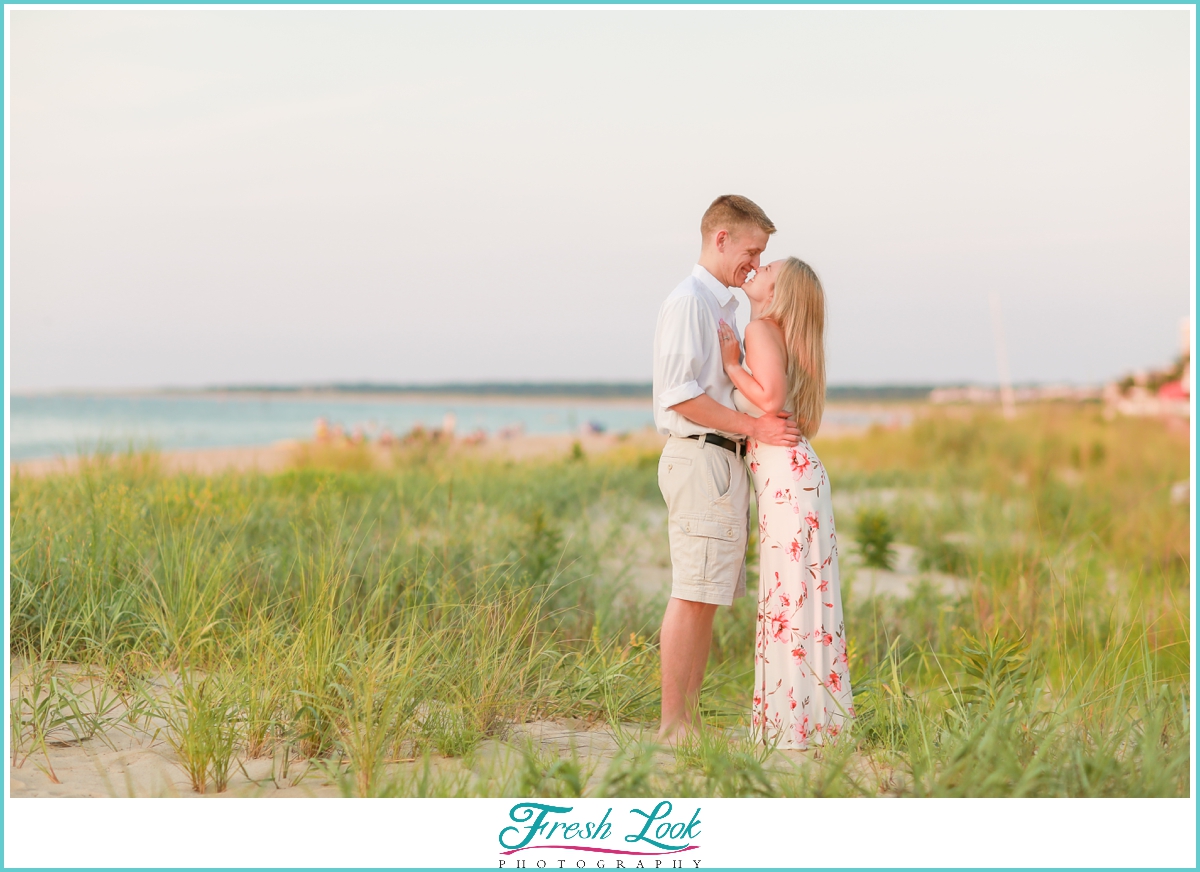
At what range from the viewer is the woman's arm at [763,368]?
143 inches

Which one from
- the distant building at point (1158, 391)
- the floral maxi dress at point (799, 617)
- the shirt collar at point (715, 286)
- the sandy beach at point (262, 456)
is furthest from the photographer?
the distant building at point (1158, 391)

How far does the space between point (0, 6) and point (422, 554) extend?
130 inches

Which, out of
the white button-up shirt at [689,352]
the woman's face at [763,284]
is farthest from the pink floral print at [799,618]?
the woman's face at [763,284]

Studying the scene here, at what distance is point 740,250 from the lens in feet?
12.6

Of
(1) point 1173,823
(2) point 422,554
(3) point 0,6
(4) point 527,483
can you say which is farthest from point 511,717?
(4) point 527,483

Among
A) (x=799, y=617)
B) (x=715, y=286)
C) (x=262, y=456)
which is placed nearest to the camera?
(x=799, y=617)

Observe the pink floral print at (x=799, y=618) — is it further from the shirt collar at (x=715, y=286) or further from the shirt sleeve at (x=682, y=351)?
the shirt collar at (x=715, y=286)

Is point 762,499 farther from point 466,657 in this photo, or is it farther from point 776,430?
point 466,657

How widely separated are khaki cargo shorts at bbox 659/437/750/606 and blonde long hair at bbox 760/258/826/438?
38 cm

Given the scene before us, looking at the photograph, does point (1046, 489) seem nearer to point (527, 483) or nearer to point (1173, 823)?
point (527, 483)

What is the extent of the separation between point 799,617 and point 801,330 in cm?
115

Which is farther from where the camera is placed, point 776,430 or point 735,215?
point 735,215

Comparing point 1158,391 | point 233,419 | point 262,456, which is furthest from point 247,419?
point 1158,391

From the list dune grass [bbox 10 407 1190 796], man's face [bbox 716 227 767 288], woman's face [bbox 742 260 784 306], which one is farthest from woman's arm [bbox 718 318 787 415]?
dune grass [bbox 10 407 1190 796]
